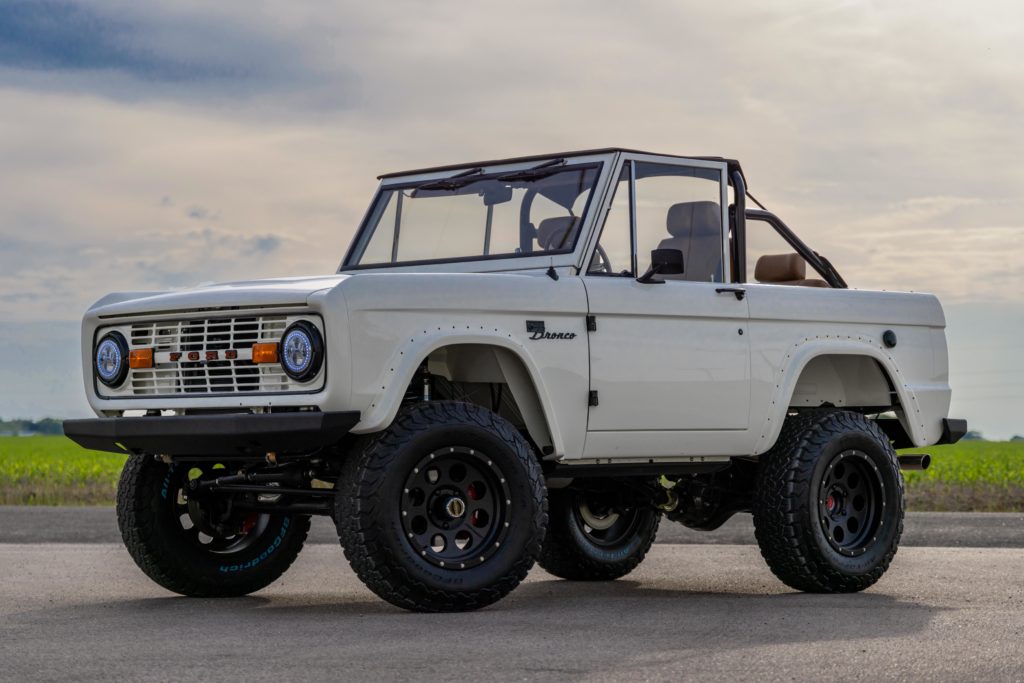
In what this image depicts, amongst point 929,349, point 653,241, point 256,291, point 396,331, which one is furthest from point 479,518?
point 929,349

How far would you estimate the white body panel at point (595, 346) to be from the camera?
770 cm

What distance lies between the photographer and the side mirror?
8.87 meters

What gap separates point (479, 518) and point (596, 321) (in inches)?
50.3

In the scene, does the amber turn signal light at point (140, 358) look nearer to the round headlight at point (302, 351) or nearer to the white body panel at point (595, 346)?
the white body panel at point (595, 346)

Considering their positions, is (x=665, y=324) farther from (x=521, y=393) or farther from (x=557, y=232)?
(x=521, y=393)

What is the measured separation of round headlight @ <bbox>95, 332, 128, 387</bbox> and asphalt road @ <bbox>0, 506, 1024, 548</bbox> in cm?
570

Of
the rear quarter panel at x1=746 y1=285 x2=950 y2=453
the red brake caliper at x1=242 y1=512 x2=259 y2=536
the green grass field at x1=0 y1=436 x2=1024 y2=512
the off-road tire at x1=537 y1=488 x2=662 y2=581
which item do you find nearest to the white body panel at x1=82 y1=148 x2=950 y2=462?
the rear quarter panel at x1=746 y1=285 x2=950 y2=453

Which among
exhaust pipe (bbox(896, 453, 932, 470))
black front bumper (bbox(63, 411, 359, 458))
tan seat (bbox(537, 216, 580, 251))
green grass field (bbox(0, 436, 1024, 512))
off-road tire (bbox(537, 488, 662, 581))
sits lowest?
green grass field (bbox(0, 436, 1024, 512))

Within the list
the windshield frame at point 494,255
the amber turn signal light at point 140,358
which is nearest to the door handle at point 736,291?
the windshield frame at point 494,255

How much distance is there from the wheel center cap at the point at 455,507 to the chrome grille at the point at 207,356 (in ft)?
3.11

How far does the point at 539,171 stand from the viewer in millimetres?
9562

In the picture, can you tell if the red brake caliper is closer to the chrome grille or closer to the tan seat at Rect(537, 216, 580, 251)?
the chrome grille

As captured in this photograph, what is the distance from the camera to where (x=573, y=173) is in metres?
9.40

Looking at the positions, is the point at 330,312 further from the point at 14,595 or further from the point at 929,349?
the point at 929,349
